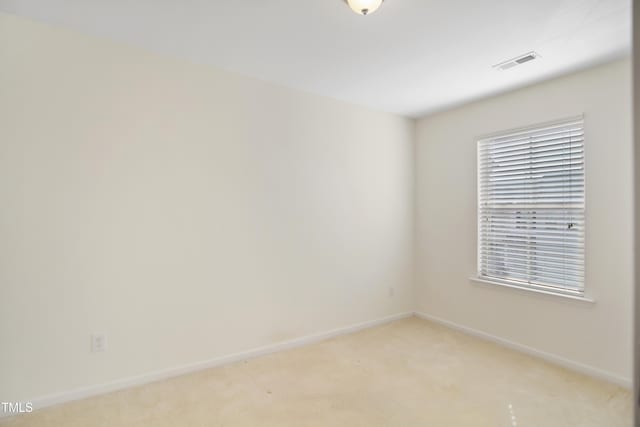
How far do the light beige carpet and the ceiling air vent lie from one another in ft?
8.03

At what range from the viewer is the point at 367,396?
2.29 meters

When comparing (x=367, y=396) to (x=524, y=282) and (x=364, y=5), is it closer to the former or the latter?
(x=524, y=282)

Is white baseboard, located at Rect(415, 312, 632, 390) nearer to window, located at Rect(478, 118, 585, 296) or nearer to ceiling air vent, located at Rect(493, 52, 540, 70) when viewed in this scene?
window, located at Rect(478, 118, 585, 296)

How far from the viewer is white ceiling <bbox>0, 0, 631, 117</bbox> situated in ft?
6.22

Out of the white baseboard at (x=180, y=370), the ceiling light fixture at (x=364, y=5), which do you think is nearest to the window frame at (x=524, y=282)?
the white baseboard at (x=180, y=370)

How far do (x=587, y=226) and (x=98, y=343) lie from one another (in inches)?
149

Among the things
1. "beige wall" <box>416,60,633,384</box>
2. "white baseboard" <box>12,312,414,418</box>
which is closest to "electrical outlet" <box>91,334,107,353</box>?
"white baseboard" <box>12,312,414,418</box>

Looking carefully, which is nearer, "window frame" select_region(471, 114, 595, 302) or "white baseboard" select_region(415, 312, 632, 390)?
"white baseboard" select_region(415, 312, 632, 390)

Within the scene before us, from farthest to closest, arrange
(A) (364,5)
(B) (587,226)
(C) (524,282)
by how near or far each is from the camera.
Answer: (C) (524,282)
(B) (587,226)
(A) (364,5)

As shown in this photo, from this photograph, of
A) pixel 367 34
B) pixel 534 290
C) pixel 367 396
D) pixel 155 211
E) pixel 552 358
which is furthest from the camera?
pixel 534 290

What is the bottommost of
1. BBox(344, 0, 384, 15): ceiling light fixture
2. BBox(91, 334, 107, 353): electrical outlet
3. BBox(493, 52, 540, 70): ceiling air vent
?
BBox(91, 334, 107, 353): electrical outlet

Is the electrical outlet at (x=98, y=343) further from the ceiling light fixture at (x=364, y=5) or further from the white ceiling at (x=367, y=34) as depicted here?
the ceiling light fixture at (x=364, y=5)

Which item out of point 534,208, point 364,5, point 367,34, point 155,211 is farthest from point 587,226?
point 155,211

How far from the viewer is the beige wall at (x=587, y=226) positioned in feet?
8.16
